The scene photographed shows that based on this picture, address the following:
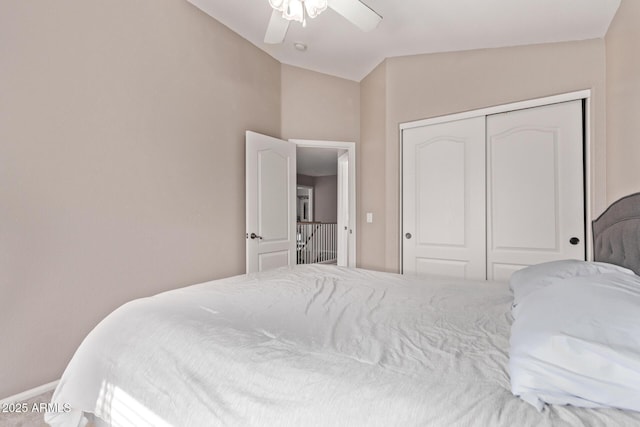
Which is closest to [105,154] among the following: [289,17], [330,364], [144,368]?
[289,17]

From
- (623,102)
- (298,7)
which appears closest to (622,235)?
(623,102)

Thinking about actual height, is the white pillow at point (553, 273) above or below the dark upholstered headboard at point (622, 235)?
below

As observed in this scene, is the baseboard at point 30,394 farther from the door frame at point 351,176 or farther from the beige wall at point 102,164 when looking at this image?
the door frame at point 351,176

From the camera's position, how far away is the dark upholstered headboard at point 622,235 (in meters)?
1.35

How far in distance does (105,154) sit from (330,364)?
2.14m

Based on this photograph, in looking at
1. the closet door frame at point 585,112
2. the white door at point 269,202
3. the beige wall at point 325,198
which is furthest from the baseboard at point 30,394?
the beige wall at point 325,198

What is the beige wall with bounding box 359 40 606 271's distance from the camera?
2.47 meters

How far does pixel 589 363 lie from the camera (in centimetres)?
65

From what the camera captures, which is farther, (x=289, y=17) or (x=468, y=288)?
(x=289, y=17)

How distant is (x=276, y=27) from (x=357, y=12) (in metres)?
0.55

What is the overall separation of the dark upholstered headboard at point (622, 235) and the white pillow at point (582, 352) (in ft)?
2.40

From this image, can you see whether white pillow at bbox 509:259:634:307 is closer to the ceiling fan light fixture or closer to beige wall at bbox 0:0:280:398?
the ceiling fan light fixture

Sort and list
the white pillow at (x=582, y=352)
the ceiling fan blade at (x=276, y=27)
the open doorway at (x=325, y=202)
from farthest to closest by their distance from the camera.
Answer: the open doorway at (x=325, y=202)
the ceiling fan blade at (x=276, y=27)
the white pillow at (x=582, y=352)

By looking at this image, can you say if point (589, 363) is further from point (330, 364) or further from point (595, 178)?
point (595, 178)
